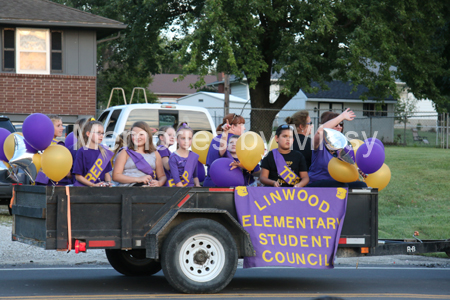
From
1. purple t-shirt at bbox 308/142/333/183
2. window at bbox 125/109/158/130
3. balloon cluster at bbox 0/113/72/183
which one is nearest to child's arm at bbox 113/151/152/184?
Answer: balloon cluster at bbox 0/113/72/183

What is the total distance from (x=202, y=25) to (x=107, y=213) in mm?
15185

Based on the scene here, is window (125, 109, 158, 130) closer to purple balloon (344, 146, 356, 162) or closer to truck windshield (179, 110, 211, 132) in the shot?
truck windshield (179, 110, 211, 132)

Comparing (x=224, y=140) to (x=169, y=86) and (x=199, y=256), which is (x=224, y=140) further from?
(x=169, y=86)

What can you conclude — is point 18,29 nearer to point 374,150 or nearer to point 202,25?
point 202,25

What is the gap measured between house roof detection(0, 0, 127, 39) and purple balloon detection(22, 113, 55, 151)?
48.5 feet

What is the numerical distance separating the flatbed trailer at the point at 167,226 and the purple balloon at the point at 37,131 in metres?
0.50

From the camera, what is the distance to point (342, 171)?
627cm

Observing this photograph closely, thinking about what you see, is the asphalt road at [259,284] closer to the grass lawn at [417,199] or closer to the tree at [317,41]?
the grass lawn at [417,199]

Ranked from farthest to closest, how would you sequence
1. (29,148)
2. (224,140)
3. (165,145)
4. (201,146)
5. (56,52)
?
1. (56,52)
2. (165,145)
3. (201,146)
4. (224,140)
5. (29,148)

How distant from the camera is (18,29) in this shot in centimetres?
2023

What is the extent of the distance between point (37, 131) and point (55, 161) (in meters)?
0.37

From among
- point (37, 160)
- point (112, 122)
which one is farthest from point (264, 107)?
point (37, 160)

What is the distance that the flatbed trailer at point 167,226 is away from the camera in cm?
566

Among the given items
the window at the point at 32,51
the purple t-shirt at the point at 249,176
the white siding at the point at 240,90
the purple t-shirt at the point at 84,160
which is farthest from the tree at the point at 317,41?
the white siding at the point at 240,90
